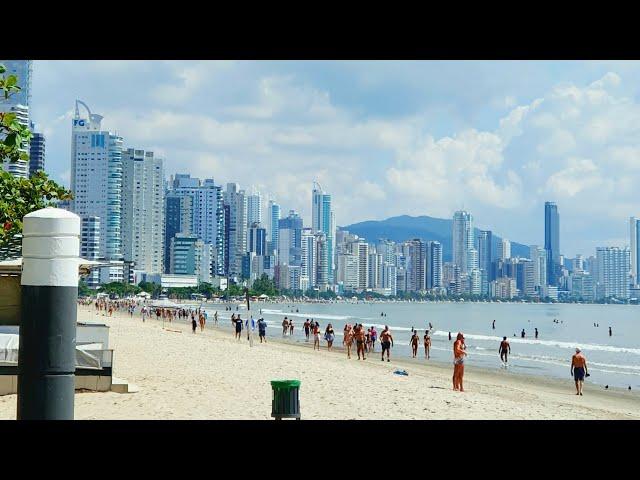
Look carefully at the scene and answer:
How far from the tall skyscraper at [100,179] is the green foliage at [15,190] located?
606 feet

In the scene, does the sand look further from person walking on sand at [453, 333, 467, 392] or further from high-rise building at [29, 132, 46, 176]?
high-rise building at [29, 132, 46, 176]

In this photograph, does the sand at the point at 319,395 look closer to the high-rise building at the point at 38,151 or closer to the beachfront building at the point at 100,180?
the high-rise building at the point at 38,151

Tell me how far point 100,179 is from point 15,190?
19288 centimetres

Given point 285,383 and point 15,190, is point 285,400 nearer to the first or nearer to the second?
point 285,383

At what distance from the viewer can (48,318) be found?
3.06 m

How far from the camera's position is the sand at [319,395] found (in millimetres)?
10805

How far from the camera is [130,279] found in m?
171

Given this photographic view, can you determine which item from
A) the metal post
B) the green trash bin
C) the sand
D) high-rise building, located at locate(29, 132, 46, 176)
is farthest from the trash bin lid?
high-rise building, located at locate(29, 132, 46, 176)

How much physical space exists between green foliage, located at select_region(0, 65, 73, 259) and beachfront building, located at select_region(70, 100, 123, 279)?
185 meters

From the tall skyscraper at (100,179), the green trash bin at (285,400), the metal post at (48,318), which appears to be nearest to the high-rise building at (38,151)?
the tall skyscraper at (100,179)

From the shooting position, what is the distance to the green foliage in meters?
7.15
